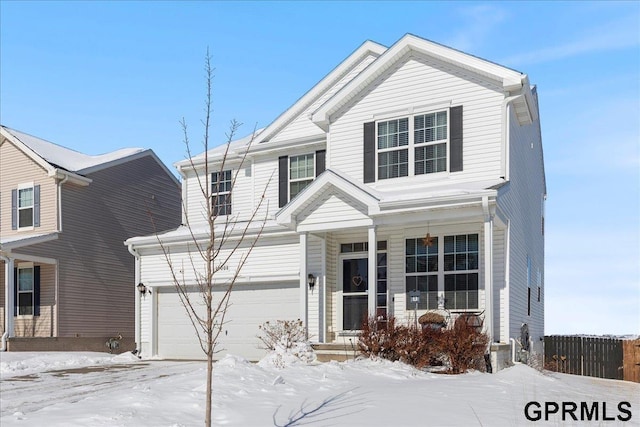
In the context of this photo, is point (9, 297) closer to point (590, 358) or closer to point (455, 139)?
point (455, 139)

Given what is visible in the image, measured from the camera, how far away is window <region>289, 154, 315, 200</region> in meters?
18.9

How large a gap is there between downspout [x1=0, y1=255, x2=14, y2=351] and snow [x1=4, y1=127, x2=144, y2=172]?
4096 millimetres

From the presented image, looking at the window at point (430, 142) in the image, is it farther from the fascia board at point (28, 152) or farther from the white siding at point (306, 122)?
the fascia board at point (28, 152)

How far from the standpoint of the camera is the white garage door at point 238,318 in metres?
17.4

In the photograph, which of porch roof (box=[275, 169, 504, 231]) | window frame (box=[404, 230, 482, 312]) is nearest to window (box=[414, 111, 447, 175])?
porch roof (box=[275, 169, 504, 231])

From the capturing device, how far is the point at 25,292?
22.7 meters

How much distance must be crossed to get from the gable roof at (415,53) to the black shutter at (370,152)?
3.21 ft

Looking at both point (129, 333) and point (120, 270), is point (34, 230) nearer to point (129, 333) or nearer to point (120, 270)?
point (120, 270)

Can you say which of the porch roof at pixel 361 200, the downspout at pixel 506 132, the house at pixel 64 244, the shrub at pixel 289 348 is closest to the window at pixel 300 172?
the porch roof at pixel 361 200

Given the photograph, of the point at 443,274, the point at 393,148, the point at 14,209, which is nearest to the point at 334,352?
the point at 443,274

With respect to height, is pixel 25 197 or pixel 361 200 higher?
pixel 25 197

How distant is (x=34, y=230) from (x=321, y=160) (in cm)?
1133

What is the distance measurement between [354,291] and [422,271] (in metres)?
1.99

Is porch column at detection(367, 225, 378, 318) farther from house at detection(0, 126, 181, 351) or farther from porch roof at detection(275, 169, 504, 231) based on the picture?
house at detection(0, 126, 181, 351)
